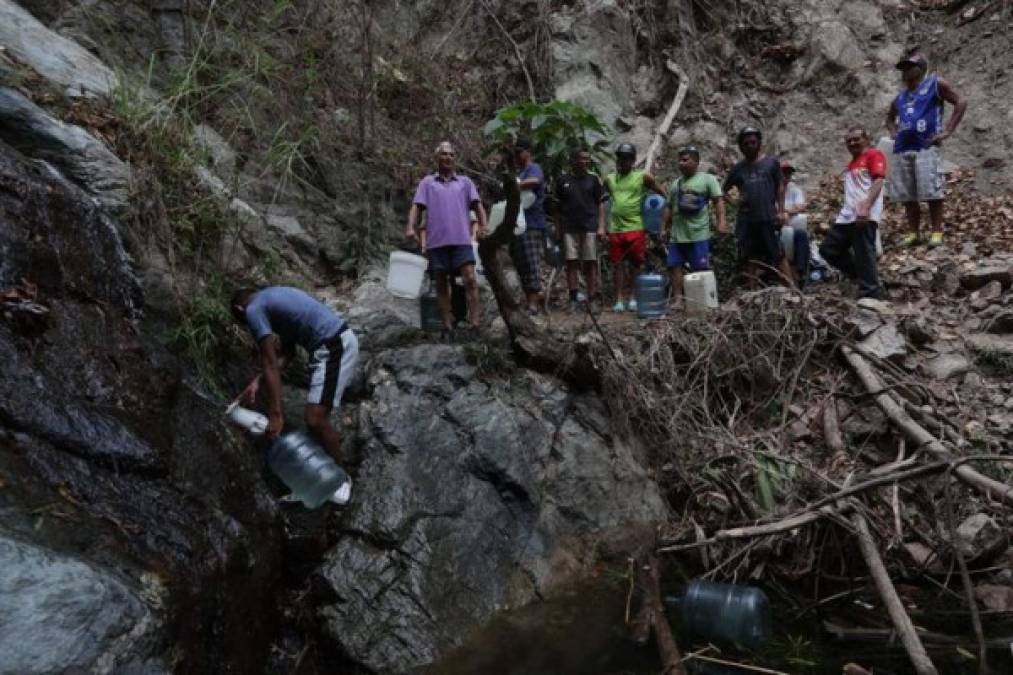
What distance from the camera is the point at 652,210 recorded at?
25.6 feet

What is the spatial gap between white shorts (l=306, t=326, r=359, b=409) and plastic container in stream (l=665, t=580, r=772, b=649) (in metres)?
2.52

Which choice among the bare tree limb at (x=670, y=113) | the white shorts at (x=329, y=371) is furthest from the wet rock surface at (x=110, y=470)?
the bare tree limb at (x=670, y=113)

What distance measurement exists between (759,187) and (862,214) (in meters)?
0.91

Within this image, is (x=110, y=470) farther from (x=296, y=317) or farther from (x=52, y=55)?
(x=52, y=55)

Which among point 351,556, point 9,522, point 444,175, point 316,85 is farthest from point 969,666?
point 316,85

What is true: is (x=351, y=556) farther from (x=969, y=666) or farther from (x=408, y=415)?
(x=969, y=666)

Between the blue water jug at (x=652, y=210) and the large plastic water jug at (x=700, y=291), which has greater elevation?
the blue water jug at (x=652, y=210)

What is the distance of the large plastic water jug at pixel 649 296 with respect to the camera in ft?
24.9

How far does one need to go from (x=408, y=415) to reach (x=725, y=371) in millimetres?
2680

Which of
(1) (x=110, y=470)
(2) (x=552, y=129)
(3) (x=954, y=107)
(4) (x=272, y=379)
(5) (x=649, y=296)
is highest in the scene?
(2) (x=552, y=129)

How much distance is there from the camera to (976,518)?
16.6 ft

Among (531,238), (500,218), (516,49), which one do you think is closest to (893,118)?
(531,238)

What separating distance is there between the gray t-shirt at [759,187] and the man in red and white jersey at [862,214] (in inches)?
25.3

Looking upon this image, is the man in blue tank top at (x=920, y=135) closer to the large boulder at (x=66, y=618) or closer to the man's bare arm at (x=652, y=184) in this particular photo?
the man's bare arm at (x=652, y=184)
